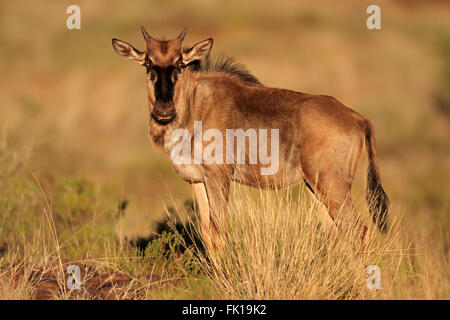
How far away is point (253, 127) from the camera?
8055 millimetres

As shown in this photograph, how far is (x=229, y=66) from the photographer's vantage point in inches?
344

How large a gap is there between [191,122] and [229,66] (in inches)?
44.2

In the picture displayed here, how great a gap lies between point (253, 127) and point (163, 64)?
4.49 ft

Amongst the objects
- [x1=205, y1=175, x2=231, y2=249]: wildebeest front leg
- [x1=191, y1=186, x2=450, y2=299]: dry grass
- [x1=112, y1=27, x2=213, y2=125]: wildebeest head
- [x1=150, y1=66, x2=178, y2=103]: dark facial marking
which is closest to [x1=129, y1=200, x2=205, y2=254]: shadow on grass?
[x1=205, y1=175, x2=231, y2=249]: wildebeest front leg

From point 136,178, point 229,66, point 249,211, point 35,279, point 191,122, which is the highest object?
point 229,66


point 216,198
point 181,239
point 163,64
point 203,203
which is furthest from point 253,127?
point 181,239

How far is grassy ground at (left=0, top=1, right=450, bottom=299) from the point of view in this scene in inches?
249

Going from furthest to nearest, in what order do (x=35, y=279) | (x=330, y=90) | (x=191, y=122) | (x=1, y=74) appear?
(x=1, y=74) → (x=330, y=90) → (x=191, y=122) → (x=35, y=279)

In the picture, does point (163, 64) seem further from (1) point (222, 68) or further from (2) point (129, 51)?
(1) point (222, 68)

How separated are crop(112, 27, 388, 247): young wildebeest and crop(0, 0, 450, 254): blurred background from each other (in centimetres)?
38

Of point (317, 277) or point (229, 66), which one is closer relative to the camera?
point (317, 277)
